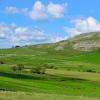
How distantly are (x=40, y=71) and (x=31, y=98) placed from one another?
121 meters

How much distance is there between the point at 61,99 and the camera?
34.1 metres

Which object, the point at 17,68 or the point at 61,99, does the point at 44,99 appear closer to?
the point at 61,99

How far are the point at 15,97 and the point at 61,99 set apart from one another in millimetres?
4652

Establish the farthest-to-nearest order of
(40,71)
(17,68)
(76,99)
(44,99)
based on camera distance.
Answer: (17,68) < (40,71) < (76,99) < (44,99)

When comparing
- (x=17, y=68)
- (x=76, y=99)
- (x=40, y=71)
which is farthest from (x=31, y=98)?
(x=17, y=68)

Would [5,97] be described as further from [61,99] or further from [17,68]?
[17,68]

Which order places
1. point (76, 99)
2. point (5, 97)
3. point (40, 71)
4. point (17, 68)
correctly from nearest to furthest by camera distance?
1. point (5, 97)
2. point (76, 99)
3. point (40, 71)
4. point (17, 68)

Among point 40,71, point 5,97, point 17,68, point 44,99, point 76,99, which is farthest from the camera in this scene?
point 17,68

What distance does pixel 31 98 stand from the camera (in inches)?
1282

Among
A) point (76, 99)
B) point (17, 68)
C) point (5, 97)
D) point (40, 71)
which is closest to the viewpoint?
point (5, 97)

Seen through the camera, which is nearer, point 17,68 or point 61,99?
Result: point 61,99

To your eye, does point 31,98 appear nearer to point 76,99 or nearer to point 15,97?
point 15,97

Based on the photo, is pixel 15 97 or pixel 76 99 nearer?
pixel 15 97

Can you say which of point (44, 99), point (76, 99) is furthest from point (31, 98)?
point (76, 99)
